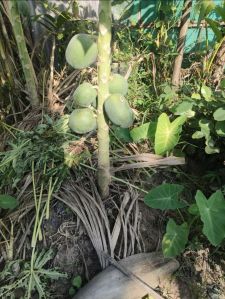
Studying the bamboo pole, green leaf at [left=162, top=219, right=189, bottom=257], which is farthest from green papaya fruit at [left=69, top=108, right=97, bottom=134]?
the bamboo pole

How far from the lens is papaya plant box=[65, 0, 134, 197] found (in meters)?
1.10

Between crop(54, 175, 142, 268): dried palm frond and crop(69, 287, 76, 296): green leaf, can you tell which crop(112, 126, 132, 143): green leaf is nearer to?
crop(54, 175, 142, 268): dried palm frond

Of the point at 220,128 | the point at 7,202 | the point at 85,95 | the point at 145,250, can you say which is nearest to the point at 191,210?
the point at 145,250

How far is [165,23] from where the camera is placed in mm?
2266

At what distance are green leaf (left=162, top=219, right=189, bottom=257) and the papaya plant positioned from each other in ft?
1.47

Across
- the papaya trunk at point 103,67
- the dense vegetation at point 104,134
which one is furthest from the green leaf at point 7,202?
the papaya trunk at point 103,67

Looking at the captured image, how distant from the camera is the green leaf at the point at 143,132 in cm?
163

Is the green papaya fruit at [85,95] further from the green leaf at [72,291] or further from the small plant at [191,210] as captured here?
the green leaf at [72,291]

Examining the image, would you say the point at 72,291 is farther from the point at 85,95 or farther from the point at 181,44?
the point at 181,44

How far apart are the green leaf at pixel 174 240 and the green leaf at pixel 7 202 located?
604mm

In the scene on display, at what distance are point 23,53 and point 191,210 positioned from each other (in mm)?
1000

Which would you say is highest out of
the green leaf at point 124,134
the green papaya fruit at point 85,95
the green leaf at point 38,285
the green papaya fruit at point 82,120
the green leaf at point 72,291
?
the green papaya fruit at point 85,95

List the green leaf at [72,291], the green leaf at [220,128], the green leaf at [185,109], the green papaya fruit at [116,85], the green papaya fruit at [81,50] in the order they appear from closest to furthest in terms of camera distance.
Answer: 1. the green papaya fruit at [81,50]
2. the green papaya fruit at [116,85]
3. the green leaf at [72,291]
4. the green leaf at [220,128]
5. the green leaf at [185,109]

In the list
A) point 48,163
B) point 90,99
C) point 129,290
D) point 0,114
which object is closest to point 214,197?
point 129,290
